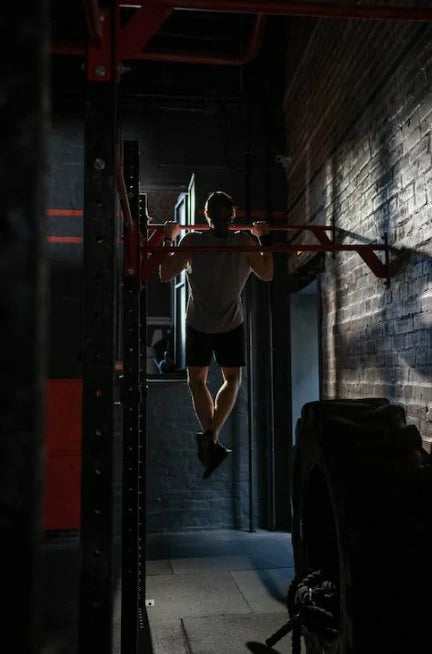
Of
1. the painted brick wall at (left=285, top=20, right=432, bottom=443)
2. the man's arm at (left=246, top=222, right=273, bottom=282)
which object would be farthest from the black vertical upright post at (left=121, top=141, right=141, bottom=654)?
the painted brick wall at (left=285, top=20, right=432, bottom=443)

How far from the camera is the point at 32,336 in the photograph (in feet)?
1.61

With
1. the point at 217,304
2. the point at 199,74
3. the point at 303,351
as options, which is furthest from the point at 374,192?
the point at 199,74

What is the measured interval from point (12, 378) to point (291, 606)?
1.97m

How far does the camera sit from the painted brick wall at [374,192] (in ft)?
8.95

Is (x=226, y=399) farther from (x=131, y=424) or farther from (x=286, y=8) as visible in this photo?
(x=286, y=8)

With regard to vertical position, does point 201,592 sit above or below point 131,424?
below

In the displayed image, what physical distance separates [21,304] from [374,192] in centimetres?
315

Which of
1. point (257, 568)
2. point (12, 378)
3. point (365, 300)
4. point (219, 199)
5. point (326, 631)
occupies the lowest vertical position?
point (257, 568)

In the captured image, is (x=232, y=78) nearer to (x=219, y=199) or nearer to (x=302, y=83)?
(x=302, y=83)

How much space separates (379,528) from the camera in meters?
1.68

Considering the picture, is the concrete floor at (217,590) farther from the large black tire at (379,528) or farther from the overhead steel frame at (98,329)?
the overhead steel frame at (98,329)

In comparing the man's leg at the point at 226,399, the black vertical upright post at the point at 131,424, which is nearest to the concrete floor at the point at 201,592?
the black vertical upright post at the point at 131,424

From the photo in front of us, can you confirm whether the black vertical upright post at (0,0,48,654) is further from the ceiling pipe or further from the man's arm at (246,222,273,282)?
the ceiling pipe

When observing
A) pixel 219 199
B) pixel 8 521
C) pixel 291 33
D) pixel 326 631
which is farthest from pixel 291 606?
pixel 291 33
